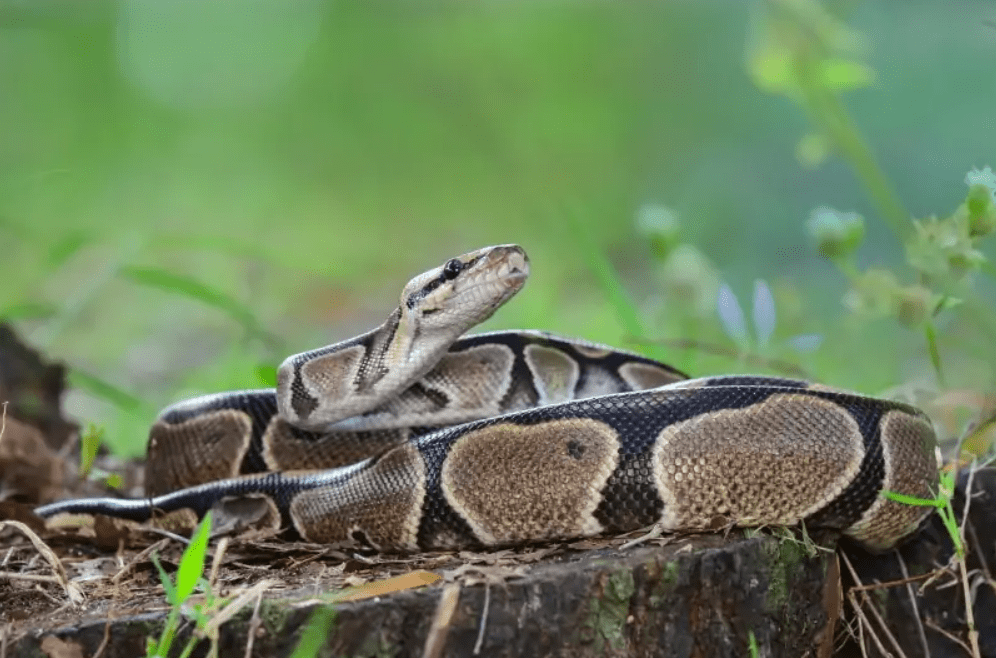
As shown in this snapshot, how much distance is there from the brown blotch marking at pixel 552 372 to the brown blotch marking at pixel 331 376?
775mm

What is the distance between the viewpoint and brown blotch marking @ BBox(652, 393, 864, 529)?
3.52 metres

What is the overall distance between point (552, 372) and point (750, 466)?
1.30 m

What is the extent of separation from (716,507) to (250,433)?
88.5 inches

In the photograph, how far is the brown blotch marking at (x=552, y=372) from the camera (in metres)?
4.62

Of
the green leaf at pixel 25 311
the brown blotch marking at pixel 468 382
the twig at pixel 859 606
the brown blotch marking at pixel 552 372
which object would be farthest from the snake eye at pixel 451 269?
the green leaf at pixel 25 311

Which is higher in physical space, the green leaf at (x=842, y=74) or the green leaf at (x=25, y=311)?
the green leaf at (x=842, y=74)

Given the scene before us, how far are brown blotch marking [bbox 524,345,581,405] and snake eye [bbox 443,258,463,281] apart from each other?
552 mm

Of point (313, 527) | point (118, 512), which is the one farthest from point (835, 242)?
point (118, 512)

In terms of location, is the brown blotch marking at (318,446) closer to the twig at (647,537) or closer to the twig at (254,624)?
the twig at (647,537)

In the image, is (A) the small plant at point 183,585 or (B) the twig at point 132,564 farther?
(B) the twig at point 132,564

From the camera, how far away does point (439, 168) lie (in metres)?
15.4

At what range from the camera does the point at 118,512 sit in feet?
14.8

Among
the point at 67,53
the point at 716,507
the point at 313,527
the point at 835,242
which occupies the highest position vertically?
the point at 67,53

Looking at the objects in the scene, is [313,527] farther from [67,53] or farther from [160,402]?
[67,53]
